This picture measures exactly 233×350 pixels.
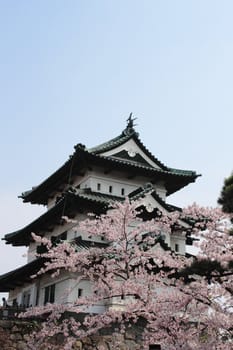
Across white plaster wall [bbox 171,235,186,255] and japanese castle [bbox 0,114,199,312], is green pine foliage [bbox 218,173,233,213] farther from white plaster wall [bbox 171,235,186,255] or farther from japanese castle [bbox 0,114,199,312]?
white plaster wall [bbox 171,235,186,255]

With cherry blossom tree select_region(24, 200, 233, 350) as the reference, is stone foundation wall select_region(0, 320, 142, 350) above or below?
below

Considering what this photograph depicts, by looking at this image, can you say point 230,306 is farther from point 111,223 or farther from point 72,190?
point 72,190

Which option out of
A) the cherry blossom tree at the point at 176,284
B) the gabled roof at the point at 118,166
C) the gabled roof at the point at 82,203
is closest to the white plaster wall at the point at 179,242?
the gabled roof at the point at 82,203

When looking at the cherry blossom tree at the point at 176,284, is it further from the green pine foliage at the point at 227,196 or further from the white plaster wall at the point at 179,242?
the white plaster wall at the point at 179,242

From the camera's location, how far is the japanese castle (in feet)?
70.3

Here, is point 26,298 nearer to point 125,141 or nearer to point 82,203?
point 82,203

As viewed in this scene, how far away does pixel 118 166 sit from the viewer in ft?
77.8

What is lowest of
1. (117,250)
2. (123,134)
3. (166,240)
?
(117,250)

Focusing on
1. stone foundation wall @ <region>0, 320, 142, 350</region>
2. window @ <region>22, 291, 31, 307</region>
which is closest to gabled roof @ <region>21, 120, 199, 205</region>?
window @ <region>22, 291, 31, 307</region>

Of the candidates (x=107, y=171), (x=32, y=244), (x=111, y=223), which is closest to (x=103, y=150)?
(x=107, y=171)

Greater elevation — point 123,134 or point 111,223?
point 123,134

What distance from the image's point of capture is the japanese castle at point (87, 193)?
21438 millimetres

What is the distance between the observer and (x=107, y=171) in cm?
2380

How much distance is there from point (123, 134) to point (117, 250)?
15.2m
